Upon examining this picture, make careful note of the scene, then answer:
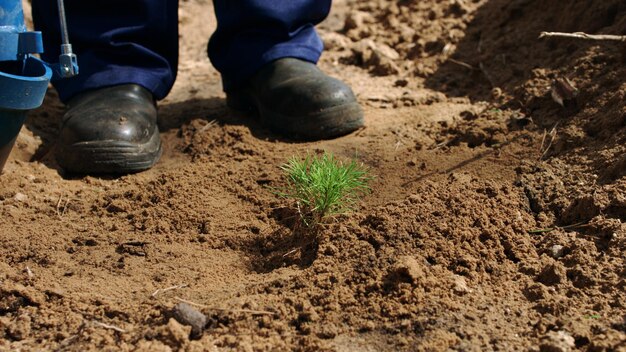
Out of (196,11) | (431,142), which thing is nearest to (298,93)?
(431,142)

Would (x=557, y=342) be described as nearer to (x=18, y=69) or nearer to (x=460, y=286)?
(x=460, y=286)

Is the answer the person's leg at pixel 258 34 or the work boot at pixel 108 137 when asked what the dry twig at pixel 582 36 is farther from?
the work boot at pixel 108 137

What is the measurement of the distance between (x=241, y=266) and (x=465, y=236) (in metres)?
0.68

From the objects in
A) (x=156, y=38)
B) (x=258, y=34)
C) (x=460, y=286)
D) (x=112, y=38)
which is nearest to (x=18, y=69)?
(x=112, y=38)

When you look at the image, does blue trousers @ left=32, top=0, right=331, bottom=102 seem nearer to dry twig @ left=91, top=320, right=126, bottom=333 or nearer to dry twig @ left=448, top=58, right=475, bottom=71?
dry twig @ left=448, top=58, right=475, bottom=71

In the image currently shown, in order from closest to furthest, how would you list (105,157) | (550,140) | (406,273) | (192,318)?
(192,318)
(406,273)
(550,140)
(105,157)

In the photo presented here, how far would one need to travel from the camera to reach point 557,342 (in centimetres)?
180

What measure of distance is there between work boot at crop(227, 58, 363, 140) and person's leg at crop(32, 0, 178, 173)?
1.41 feet

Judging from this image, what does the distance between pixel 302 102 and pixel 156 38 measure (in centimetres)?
67

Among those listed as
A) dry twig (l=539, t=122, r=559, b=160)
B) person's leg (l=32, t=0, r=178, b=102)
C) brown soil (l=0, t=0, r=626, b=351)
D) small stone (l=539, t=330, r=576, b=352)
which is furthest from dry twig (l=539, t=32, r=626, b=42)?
person's leg (l=32, t=0, r=178, b=102)

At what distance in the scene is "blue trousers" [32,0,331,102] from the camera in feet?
9.94


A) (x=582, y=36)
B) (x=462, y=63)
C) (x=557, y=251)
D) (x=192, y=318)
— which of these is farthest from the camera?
(x=462, y=63)

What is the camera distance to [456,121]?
3.08 m

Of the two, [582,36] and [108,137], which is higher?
[582,36]
